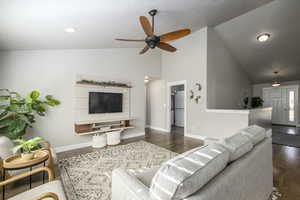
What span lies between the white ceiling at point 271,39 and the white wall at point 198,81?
97 cm

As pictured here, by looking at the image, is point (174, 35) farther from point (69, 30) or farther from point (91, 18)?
point (69, 30)

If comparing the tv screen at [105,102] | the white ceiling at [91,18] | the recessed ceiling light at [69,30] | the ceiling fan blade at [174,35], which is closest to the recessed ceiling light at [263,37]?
the white ceiling at [91,18]

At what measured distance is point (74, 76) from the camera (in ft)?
12.0

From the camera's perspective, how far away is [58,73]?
346cm

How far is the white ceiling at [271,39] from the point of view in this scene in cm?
376

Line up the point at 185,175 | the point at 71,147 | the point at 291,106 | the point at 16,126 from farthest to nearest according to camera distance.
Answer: the point at 291,106
the point at 71,147
the point at 16,126
the point at 185,175

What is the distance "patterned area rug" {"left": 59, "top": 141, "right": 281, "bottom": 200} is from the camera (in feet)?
6.15

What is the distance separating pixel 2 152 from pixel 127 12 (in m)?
3.04

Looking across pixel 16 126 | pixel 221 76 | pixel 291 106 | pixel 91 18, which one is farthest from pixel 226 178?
pixel 291 106

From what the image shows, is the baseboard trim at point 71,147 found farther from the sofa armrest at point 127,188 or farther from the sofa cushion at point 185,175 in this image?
the sofa cushion at point 185,175

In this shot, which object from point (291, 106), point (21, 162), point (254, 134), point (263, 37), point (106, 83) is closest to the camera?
point (254, 134)

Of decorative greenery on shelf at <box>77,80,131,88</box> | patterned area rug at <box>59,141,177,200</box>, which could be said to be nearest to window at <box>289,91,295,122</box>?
patterned area rug at <box>59,141,177,200</box>

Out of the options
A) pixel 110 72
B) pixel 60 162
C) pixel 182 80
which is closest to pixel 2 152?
pixel 60 162

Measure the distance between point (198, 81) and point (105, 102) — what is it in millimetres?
3078
